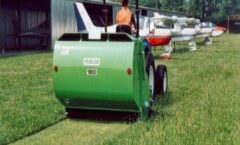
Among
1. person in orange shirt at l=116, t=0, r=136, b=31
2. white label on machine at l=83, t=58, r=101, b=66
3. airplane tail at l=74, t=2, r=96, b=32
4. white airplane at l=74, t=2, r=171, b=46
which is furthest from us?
Answer: airplane tail at l=74, t=2, r=96, b=32

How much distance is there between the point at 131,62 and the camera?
742 centimetres

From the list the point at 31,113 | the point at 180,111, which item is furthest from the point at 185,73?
the point at 31,113

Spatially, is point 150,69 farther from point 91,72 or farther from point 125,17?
point 91,72

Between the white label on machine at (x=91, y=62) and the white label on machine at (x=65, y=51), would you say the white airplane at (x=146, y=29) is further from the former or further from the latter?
the white label on machine at (x=91, y=62)

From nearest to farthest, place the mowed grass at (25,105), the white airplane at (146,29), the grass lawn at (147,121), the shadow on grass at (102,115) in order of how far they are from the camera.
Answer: the grass lawn at (147,121) < the mowed grass at (25,105) < the shadow on grass at (102,115) < the white airplane at (146,29)

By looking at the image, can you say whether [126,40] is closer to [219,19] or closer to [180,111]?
[180,111]

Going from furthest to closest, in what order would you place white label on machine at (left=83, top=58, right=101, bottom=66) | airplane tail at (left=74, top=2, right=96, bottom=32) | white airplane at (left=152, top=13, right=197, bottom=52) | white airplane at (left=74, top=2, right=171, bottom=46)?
white airplane at (left=152, top=13, right=197, bottom=52) < airplane tail at (left=74, top=2, right=96, bottom=32) < white airplane at (left=74, top=2, right=171, bottom=46) < white label on machine at (left=83, top=58, right=101, bottom=66)

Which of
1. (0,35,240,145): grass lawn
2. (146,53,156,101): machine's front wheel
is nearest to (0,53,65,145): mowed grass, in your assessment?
(0,35,240,145): grass lawn

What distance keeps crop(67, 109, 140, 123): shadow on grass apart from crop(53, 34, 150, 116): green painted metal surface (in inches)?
13.4

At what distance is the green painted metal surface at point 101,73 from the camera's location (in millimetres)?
7484

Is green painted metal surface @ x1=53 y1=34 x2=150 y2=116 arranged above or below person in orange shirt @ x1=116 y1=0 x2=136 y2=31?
below

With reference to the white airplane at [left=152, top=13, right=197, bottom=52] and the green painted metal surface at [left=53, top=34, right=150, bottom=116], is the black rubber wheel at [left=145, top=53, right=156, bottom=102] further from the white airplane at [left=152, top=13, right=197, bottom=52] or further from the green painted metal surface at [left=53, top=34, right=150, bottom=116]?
the white airplane at [left=152, top=13, right=197, bottom=52]

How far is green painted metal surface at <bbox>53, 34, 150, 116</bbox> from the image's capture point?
7484 mm

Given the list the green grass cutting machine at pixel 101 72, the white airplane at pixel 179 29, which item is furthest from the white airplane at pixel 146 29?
the green grass cutting machine at pixel 101 72
